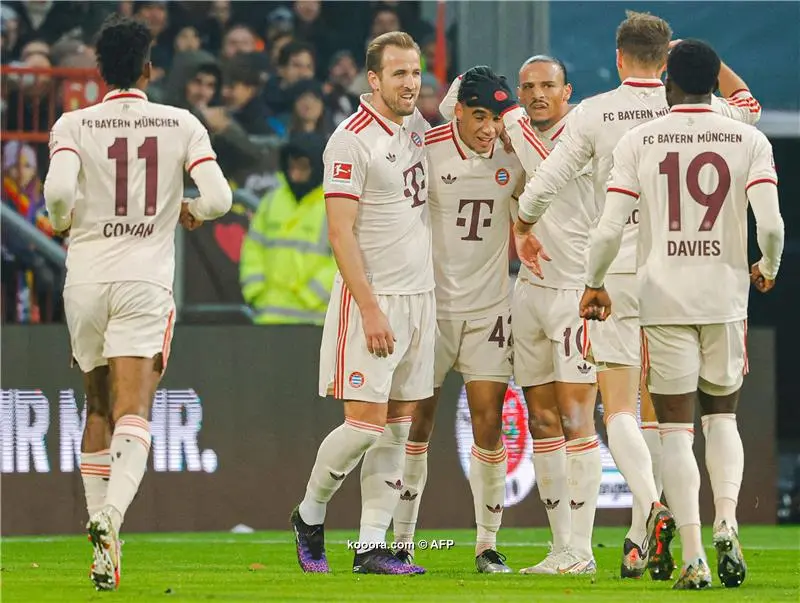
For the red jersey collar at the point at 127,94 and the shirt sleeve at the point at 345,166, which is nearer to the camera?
the red jersey collar at the point at 127,94

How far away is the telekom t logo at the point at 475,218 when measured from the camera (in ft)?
24.7

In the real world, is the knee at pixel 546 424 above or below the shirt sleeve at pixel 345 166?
below

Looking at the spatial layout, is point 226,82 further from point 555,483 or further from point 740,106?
point 740,106

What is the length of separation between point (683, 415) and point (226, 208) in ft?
6.74

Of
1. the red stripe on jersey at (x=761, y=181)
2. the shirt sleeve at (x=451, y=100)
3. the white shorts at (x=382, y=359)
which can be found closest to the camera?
the red stripe on jersey at (x=761, y=181)

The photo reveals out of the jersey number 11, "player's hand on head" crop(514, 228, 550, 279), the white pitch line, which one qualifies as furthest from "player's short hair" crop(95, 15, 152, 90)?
the white pitch line

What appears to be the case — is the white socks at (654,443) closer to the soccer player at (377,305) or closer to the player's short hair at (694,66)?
the soccer player at (377,305)

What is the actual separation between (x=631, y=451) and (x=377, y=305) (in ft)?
4.20

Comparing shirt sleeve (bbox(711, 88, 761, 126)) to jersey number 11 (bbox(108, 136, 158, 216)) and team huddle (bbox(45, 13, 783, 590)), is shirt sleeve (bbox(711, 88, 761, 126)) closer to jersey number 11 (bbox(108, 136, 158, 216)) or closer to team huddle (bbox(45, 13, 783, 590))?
team huddle (bbox(45, 13, 783, 590))

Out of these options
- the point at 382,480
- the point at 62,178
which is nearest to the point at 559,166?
the point at 382,480

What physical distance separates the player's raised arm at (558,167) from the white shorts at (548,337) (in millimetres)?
568

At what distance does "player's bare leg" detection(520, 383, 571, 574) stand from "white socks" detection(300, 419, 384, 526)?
3.13ft

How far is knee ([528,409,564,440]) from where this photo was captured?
759 centimetres

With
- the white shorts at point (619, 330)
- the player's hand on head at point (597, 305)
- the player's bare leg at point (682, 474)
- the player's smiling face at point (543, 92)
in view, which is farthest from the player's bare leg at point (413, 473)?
the player's bare leg at point (682, 474)
